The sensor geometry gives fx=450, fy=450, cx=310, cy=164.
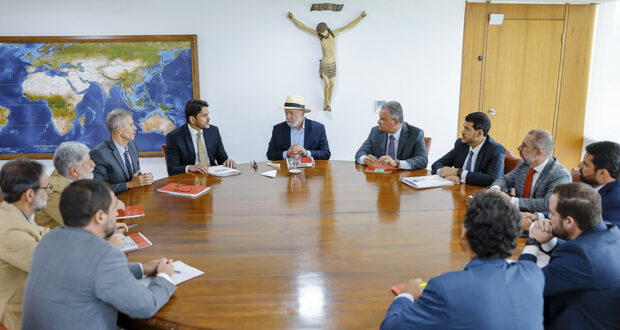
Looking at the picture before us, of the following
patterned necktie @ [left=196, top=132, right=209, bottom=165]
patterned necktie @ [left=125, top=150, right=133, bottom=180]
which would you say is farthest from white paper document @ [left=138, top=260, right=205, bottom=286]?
patterned necktie @ [left=196, top=132, right=209, bottom=165]

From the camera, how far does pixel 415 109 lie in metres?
5.38

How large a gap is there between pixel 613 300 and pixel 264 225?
1.65 meters

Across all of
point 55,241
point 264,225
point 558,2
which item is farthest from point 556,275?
point 558,2

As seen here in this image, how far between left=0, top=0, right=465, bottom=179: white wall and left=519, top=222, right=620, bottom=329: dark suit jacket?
148 inches

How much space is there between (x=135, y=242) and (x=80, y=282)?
71 cm

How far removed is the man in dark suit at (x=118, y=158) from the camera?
3326mm

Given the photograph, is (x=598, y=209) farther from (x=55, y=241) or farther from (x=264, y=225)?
(x=55, y=241)

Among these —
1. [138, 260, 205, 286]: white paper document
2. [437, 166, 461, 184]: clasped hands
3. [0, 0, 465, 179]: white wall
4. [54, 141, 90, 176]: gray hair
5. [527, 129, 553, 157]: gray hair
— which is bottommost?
[138, 260, 205, 286]: white paper document

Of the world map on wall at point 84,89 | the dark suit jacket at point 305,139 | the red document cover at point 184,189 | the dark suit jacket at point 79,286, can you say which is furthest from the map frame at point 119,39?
the dark suit jacket at point 79,286

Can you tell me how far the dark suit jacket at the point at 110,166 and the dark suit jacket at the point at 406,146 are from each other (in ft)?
6.67

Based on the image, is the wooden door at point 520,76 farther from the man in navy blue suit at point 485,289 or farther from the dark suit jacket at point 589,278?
the man in navy blue suit at point 485,289

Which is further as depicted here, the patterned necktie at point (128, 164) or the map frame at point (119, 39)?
the map frame at point (119, 39)

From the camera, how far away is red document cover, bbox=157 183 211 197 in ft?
10.3

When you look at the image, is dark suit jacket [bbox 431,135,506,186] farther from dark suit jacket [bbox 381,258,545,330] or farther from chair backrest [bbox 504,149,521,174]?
dark suit jacket [bbox 381,258,545,330]
